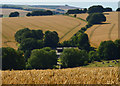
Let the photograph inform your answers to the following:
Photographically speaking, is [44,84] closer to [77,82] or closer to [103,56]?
[77,82]

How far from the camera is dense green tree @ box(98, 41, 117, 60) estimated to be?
62344 mm

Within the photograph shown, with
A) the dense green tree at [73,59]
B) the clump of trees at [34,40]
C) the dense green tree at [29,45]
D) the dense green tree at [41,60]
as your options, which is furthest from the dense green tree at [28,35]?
the dense green tree at [41,60]

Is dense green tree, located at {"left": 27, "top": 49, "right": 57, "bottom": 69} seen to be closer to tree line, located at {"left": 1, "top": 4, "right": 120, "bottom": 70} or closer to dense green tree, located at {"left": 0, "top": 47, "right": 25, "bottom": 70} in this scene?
tree line, located at {"left": 1, "top": 4, "right": 120, "bottom": 70}

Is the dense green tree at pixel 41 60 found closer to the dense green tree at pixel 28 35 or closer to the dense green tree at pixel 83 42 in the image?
the dense green tree at pixel 83 42

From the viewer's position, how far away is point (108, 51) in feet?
206

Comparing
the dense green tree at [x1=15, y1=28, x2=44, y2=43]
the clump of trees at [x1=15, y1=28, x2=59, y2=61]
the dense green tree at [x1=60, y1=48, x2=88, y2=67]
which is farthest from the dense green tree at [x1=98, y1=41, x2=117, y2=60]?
the dense green tree at [x1=15, y1=28, x2=44, y2=43]

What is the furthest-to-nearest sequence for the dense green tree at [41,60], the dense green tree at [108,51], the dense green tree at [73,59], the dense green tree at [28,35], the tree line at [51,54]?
the dense green tree at [28,35], the dense green tree at [108,51], the dense green tree at [73,59], the dense green tree at [41,60], the tree line at [51,54]

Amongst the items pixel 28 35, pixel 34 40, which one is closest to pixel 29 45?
pixel 34 40

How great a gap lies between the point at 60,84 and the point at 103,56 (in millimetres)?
56518

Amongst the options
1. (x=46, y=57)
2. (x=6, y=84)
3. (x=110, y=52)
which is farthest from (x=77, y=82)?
(x=110, y=52)

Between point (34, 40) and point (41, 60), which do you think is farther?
point (34, 40)

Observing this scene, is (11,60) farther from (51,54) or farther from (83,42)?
(83,42)

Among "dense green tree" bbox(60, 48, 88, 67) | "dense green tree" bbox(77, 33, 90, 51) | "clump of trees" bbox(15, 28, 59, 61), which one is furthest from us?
"dense green tree" bbox(77, 33, 90, 51)

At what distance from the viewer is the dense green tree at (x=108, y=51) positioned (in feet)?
205
